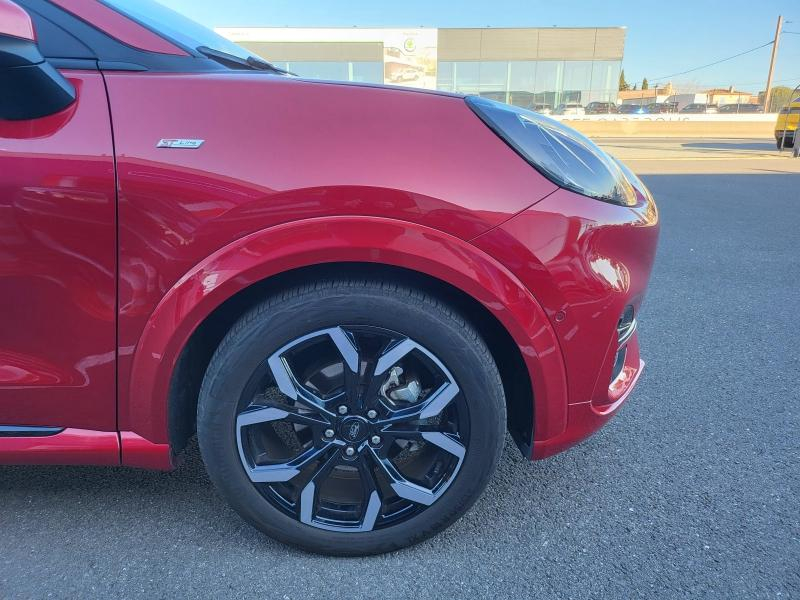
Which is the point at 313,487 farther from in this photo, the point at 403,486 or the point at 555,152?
the point at 555,152

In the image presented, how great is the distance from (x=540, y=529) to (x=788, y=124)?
645 inches

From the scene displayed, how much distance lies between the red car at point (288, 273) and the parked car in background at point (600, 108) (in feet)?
120

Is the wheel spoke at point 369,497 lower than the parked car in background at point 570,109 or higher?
lower

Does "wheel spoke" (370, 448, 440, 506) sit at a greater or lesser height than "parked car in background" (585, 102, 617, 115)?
lesser

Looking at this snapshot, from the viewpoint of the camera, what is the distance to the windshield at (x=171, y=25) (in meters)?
1.56

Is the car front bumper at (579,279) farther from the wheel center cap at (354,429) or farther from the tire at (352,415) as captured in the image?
the wheel center cap at (354,429)

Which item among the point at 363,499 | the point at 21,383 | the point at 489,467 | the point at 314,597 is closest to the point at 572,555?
the point at 489,467

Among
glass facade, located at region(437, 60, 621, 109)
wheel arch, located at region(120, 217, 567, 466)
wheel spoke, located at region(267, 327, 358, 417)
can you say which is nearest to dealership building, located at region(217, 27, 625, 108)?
glass facade, located at region(437, 60, 621, 109)

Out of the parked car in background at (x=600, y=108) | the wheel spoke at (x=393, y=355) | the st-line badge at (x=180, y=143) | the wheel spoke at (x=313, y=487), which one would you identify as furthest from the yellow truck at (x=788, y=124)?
the parked car in background at (x=600, y=108)

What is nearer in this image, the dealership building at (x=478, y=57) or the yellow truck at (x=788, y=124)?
the yellow truck at (x=788, y=124)

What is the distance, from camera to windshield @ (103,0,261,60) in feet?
5.11

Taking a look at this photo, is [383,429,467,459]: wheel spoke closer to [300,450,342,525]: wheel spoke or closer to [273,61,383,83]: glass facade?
[300,450,342,525]: wheel spoke

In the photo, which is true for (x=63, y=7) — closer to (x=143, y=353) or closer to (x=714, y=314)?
(x=143, y=353)

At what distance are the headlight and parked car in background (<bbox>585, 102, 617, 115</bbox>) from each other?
3635 centimetres
